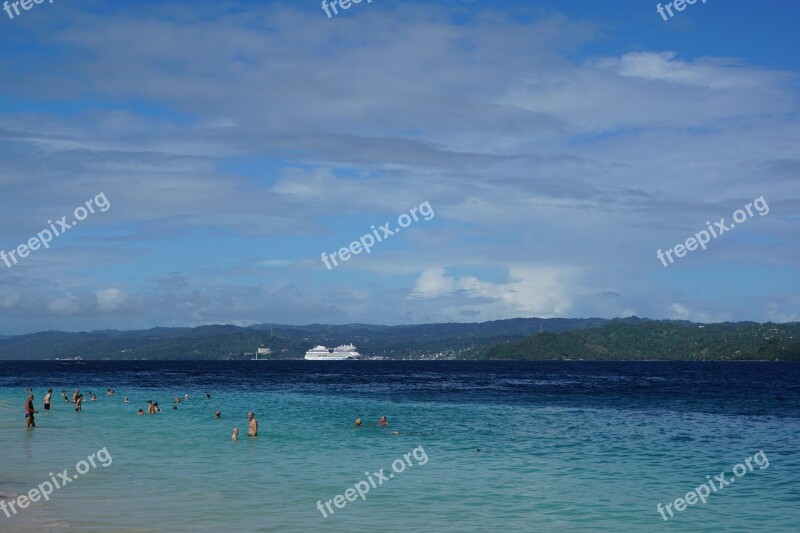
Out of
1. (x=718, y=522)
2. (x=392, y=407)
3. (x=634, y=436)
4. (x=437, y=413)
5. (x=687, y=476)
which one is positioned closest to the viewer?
(x=718, y=522)

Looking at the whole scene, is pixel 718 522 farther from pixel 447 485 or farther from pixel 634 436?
pixel 634 436

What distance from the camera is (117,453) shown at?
35281 mm

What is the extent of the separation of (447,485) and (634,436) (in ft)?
58.4

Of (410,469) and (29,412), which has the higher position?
(29,412)

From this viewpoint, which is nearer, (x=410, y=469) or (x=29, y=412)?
(x=410, y=469)

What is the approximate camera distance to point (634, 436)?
138 ft

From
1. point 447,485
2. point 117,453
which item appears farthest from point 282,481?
point 117,453

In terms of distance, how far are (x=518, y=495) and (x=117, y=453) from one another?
18855 millimetres

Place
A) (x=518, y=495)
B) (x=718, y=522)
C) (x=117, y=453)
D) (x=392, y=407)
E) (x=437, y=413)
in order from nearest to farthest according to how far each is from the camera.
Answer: (x=718, y=522)
(x=518, y=495)
(x=117, y=453)
(x=437, y=413)
(x=392, y=407)

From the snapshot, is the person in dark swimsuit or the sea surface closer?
the sea surface

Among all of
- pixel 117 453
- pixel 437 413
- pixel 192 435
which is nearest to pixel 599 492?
pixel 117 453

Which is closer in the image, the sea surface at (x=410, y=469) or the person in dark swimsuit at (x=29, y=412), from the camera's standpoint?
the sea surface at (x=410, y=469)

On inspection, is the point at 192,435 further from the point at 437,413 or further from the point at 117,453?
the point at 437,413

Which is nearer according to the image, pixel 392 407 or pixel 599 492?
pixel 599 492
